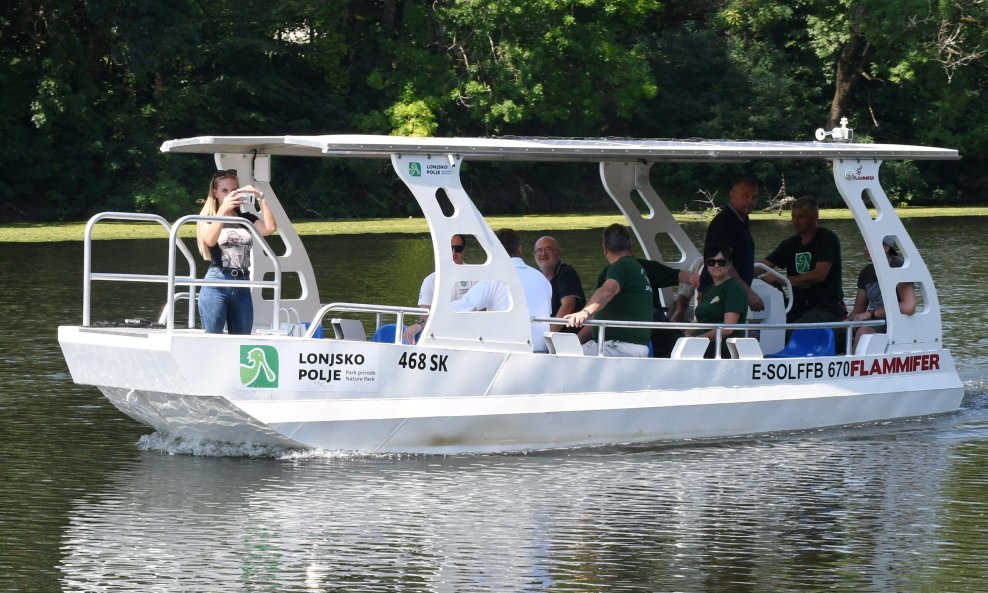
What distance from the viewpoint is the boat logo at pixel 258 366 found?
10.0m

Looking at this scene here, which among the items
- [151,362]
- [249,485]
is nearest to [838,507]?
[249,485]

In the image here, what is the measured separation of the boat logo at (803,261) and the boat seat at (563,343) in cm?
303

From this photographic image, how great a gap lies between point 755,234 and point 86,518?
28406 millimetres

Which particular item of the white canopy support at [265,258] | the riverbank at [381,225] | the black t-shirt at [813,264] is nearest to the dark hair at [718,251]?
the black t-shirt at [813,264]

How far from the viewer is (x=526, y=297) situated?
11086mm

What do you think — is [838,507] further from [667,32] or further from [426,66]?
[667,32]

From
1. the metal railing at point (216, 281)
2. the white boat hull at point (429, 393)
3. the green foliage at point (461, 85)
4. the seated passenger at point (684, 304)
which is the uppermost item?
the green foliage at point (461, 85)

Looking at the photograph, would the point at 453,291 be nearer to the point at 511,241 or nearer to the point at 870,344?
the point at 511,241

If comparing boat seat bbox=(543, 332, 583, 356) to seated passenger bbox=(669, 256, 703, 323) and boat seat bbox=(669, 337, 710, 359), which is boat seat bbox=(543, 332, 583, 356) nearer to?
boat seat bbox=(669, 337, 710, 359)

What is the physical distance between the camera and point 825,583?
25.7ft

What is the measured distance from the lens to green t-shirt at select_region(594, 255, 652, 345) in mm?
11531

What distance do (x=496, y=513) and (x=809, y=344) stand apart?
4.21 m

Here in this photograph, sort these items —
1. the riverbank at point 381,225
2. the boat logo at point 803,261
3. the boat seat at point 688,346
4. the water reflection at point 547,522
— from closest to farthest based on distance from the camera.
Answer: the water reflection at point 547,522
the boat seat at point 688,346
the boat logo at point 803,261
the riverbank at point 381,225

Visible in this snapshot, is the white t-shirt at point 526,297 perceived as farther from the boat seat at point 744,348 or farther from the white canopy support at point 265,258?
the white canopy support at point 265,258
